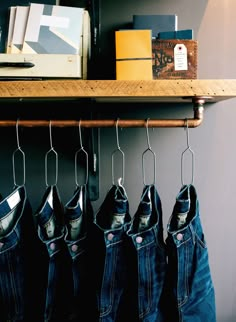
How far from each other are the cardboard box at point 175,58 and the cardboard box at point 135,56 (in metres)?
0.02

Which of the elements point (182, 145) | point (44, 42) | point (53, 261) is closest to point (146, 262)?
point (53, 261)

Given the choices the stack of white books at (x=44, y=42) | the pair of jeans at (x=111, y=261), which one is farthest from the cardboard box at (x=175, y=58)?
the pair of jeans at (x=111, y=261)

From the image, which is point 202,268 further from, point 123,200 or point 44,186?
point 44,186

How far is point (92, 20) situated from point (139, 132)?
0.34 m

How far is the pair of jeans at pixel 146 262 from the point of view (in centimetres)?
76

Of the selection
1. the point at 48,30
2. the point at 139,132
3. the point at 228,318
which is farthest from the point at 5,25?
the point at 228,318

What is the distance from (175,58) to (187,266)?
474mm

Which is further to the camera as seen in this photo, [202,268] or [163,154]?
[163,154]

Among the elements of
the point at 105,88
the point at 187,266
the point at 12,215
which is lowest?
the point at 187,266

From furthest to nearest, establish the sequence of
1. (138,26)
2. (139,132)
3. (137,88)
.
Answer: (139,132) < (138,26) < (137,88)

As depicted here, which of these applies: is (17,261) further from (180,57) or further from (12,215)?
(180,57)

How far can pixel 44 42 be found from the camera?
0.80 metres

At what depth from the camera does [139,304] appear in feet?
2.52

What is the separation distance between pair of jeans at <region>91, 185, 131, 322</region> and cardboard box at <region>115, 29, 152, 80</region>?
283 mm
